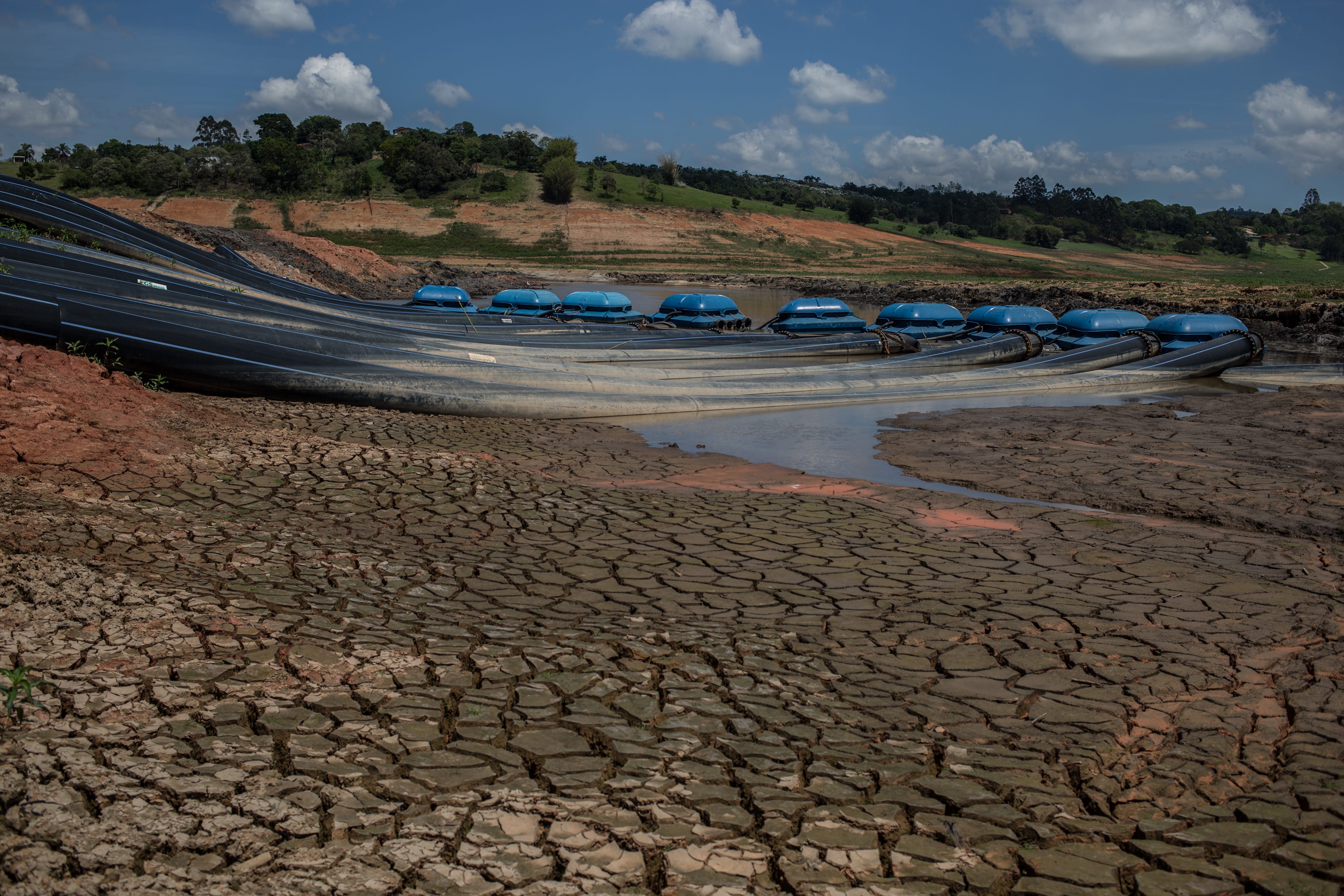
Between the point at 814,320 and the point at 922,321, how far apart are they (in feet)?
8.49

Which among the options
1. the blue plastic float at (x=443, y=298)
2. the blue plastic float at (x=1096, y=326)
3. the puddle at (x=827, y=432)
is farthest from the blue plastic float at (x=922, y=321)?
the blue plastic float at (x=443, y=298)

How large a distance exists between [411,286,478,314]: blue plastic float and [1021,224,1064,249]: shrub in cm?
6499

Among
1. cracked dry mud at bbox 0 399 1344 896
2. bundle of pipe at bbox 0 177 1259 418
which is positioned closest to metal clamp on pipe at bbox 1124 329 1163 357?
bundle of pipe at bbox 0 177 1259 418

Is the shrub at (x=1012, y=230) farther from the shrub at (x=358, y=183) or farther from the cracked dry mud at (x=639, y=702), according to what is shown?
the cracked dry mud at (x=639, y=702)

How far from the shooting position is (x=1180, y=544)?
251 inches

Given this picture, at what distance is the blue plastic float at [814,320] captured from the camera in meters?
18.6

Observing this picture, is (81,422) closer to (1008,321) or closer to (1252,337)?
(1008,321)

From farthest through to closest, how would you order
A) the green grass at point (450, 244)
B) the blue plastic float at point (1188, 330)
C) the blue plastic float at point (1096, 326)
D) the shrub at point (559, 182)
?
the shrub at point (559, 182) → the green grass at point (450, 244) → the blue plastic float at point (1096, 326) → the blue plastic float at point (1188, 330)

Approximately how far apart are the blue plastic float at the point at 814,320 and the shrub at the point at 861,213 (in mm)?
58403

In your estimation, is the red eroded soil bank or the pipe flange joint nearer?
the red eroded soil bank

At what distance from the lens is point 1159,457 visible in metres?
9.38

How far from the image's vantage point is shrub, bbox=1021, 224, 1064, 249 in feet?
243

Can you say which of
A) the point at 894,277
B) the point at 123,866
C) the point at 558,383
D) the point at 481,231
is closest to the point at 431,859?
the point at 123,866

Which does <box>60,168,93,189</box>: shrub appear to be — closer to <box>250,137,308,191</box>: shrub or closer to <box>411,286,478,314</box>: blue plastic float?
<box>250,137,308,191</box>: shrub
